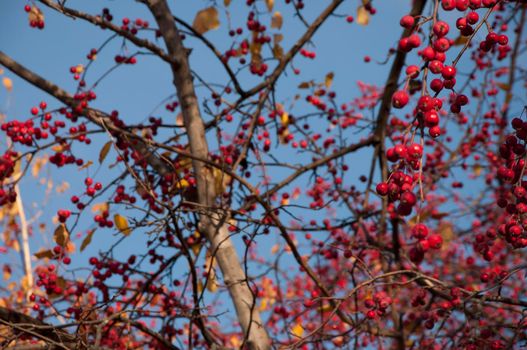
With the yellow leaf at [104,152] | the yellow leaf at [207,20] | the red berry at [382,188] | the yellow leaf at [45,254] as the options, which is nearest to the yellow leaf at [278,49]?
the yellow leaf at [207,20]

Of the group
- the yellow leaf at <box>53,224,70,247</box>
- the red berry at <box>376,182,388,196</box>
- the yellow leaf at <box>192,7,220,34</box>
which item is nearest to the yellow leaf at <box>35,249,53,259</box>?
the yellow leaf at <box>53,224,70,247</box>

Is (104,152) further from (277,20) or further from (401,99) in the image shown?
(401,99)

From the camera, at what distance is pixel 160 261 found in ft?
12.3

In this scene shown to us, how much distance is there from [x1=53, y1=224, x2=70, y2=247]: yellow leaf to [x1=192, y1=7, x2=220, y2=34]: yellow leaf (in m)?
1.61

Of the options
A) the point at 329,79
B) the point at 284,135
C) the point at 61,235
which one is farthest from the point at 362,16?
the point at 61,235

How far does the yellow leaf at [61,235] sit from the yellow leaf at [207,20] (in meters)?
1.61

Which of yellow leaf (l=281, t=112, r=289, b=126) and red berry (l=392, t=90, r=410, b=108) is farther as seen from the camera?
yellow leaf (l=281, t=112, r=289, b=126)

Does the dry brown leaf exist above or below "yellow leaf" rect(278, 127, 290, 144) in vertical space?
above

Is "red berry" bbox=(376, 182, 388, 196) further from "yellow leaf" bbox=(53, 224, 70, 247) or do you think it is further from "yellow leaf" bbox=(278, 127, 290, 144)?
"yellow leaf" bbox=(278, 127, 290, 144)

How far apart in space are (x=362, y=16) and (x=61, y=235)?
270 cm

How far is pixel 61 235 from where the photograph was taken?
3.33 m

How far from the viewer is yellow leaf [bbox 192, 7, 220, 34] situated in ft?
12.6

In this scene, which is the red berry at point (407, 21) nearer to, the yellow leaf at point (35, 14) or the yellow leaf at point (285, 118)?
the yellow leaf at point (285, 118)

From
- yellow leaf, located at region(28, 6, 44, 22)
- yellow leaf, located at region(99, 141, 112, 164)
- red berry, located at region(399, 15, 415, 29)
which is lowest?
red berry, located at region(399, 15, 415, 29)
